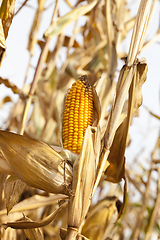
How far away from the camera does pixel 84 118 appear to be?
84 centimetres

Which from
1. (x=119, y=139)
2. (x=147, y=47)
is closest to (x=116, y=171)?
(x=119, y=139)

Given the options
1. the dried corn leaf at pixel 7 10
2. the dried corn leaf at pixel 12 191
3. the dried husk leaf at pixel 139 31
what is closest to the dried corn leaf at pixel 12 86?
the dried corn leaf at pixel 7 10

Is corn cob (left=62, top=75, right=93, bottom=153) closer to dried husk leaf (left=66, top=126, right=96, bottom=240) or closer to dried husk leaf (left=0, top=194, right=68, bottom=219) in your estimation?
dried husk leaf (left=66, top=126, right=96, bottom=240)

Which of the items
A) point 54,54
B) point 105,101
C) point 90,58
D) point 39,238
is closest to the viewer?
point 39,238

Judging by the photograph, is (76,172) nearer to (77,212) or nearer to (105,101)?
(77,212)

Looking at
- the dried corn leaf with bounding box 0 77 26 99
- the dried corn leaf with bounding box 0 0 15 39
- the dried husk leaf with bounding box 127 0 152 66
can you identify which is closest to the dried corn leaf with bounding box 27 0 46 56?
the dried corn leaf with bounding box 0 77 26 99

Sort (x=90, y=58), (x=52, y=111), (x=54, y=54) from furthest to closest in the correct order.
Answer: (x=90, y=58) < (x=54, y=54) < (x=52, y=111)

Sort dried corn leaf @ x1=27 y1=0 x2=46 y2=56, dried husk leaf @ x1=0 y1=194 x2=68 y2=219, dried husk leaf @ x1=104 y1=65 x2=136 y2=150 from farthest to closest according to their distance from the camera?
dried corn leaf @ x1=27 y1=0 x2=46 y2=56 < dried husk leaf @ x1=0 y1=194 x2=68 y2=219 < dried husk leaf @ x1=104 y1=65 x2=136 y2=150

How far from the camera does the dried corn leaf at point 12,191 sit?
80 centimetres

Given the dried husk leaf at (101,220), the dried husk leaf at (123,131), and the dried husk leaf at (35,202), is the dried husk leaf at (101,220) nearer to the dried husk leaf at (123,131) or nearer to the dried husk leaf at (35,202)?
the dried husk leaf at (35,202)

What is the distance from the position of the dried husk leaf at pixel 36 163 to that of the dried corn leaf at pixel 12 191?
0.50 ft

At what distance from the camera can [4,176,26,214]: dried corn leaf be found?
802 millimetres

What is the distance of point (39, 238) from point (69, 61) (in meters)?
1.55

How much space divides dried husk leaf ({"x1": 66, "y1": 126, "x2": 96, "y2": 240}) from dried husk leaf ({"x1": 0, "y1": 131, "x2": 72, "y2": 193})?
0.04 meters
